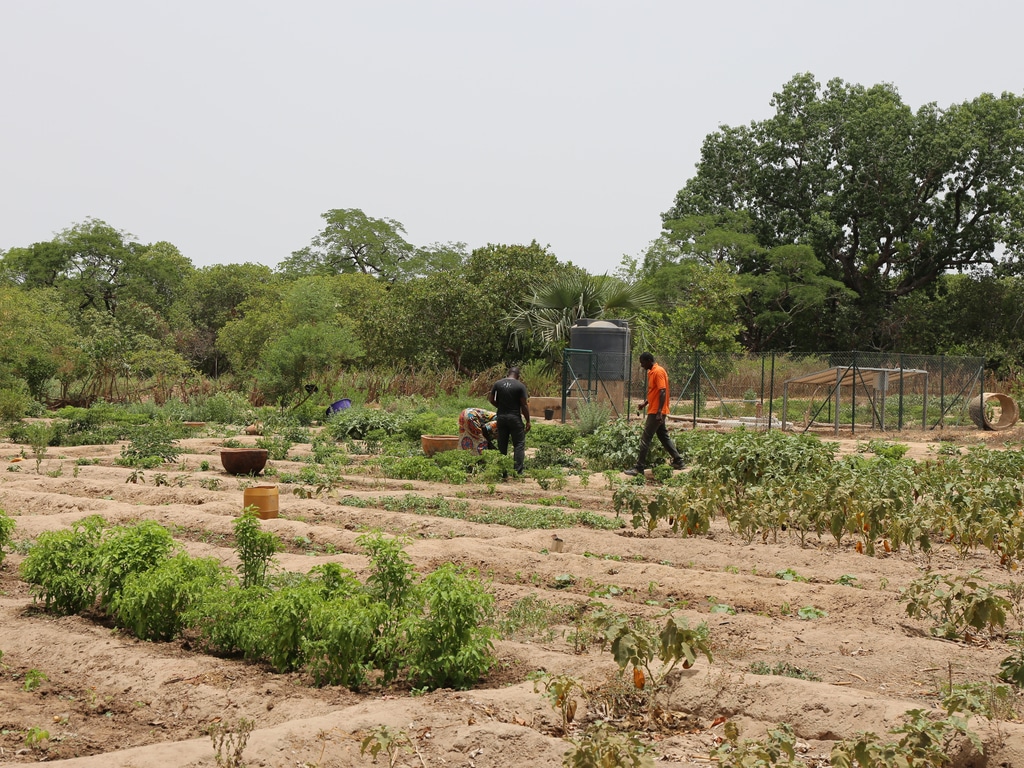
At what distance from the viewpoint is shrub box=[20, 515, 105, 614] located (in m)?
6.17

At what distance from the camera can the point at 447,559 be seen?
7.77 metres

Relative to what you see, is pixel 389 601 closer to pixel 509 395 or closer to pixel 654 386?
pixel 509 395

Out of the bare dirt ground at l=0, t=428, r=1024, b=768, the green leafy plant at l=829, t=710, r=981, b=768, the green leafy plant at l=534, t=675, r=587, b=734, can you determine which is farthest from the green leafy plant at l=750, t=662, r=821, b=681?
the green leafy plant at l=829, t=710, r=981, b=768

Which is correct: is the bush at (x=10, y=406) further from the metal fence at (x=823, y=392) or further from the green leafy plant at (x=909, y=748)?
the green leafy plant at (x=909, y=748)

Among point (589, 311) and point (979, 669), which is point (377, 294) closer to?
point (589, 311)

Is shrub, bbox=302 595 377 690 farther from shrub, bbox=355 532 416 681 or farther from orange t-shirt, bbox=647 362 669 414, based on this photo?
orange t-shirt, bbox=647 362 669 414

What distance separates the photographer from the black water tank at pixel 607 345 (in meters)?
25.0

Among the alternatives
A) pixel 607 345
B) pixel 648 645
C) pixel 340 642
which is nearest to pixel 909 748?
pixel 648 645

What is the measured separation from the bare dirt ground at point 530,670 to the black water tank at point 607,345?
52.7 ft

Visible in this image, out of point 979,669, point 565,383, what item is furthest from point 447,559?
point 565,383

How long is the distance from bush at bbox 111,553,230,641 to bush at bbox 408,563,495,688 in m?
1.43

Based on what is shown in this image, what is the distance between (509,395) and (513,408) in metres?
0.21

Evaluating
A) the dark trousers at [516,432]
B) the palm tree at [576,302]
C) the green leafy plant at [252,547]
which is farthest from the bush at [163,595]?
the palm tree at [576,302]

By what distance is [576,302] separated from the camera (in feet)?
97.7
